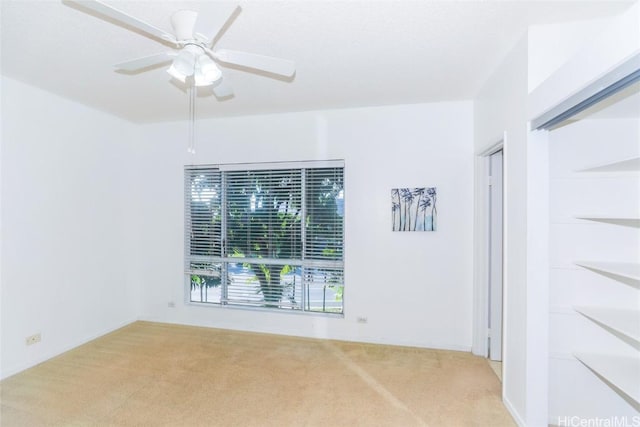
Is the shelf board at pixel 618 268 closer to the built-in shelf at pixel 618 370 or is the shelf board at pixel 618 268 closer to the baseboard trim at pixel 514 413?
the built-in shelf at pixel 618 370

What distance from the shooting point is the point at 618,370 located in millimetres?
1918

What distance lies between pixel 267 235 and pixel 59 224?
86.2 inches

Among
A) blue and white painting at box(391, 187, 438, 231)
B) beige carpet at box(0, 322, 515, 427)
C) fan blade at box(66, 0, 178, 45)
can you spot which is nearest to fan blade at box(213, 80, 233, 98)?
fan blade at box(66, 0, 178, 45)

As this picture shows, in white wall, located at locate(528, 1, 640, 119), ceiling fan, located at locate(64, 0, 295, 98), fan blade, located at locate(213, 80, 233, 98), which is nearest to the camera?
white wall, located at locate(528, 1, 640, 119)

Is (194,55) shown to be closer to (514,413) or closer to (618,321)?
(618,321)

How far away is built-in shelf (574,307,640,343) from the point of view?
170cm

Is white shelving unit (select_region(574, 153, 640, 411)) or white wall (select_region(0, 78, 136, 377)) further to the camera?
white wall (select_region(0, 78, 136, 377))

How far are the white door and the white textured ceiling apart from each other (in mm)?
849

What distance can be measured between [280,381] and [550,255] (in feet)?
7.85

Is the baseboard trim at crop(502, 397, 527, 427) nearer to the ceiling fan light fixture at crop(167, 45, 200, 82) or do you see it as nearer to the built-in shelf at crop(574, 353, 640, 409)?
the built-in shelf at crop(574, 353, 640, 409)

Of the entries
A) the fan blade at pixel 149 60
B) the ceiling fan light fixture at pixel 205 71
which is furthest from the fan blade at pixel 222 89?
the fan blade at pixel 149 60

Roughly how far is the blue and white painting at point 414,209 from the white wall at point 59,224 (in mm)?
3505

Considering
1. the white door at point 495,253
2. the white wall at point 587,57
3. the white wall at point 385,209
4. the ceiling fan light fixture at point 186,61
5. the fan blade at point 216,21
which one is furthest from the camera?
the white wall at point 385,209

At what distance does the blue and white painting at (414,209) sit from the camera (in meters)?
3.35
